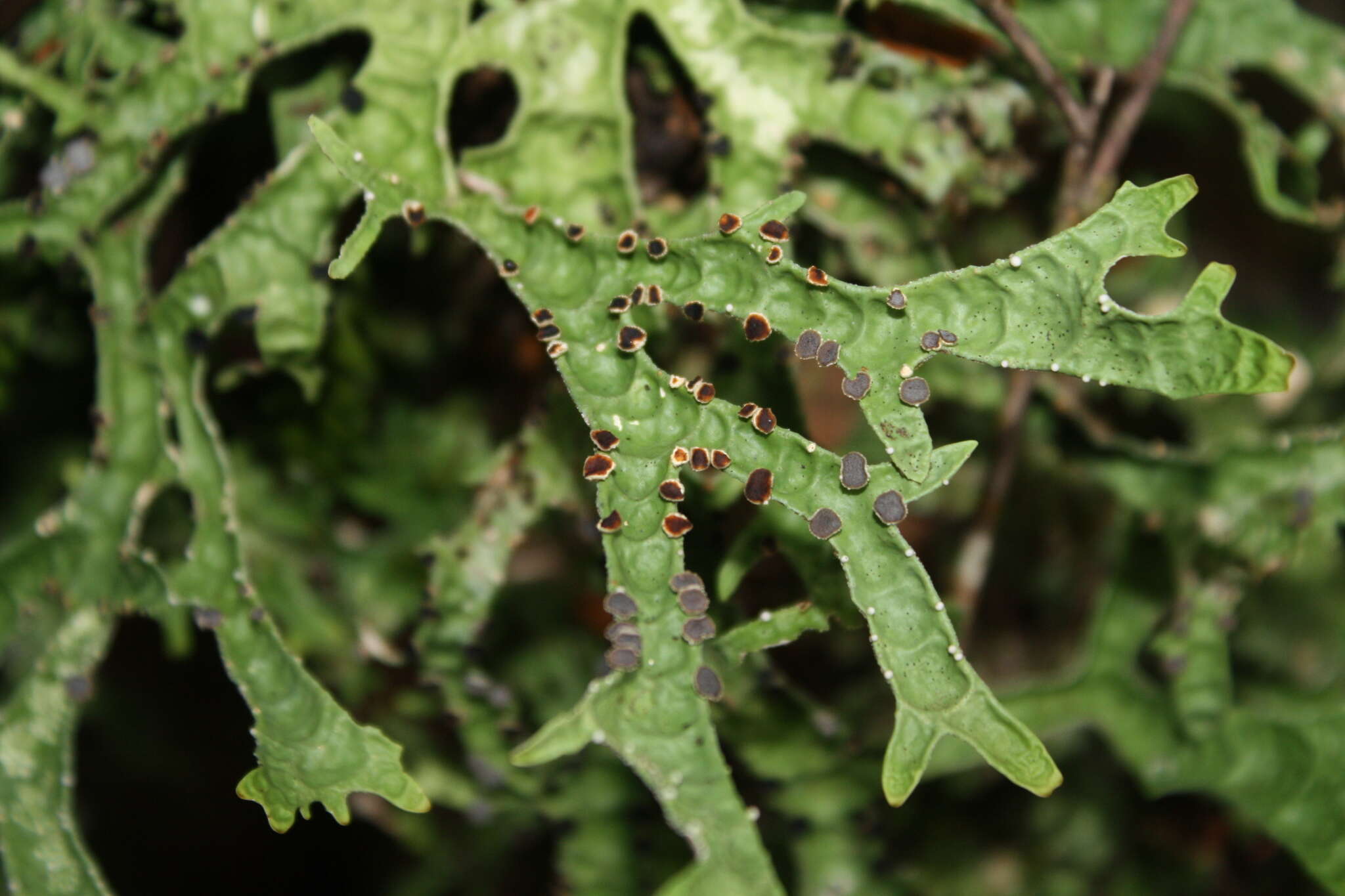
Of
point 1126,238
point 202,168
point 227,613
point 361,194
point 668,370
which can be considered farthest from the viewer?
point 202,168

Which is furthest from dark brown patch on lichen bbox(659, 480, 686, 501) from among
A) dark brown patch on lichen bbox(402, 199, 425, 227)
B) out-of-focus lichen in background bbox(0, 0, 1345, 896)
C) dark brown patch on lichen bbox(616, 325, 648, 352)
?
dark brown patch on lichen bbox(402, 199, 425, 227)

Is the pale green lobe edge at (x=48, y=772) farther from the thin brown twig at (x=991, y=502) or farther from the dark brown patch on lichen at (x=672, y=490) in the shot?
the thin brown twig at (x=991, y=502)

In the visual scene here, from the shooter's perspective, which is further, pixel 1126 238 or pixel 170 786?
pixel 170 786

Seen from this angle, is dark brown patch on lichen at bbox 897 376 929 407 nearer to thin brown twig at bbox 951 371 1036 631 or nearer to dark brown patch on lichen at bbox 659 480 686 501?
dark brown patch on lichen at bbox 659 480 686 501

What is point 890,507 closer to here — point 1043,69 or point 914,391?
point 914,391

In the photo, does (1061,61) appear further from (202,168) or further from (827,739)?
(202,168)

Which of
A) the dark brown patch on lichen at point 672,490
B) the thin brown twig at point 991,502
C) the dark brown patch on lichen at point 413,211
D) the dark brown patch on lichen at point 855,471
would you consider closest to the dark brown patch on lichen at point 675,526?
the dark brown patch on lichen at point 672,490

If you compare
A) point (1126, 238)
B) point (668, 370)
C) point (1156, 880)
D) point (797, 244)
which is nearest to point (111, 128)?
point (668, 370)
